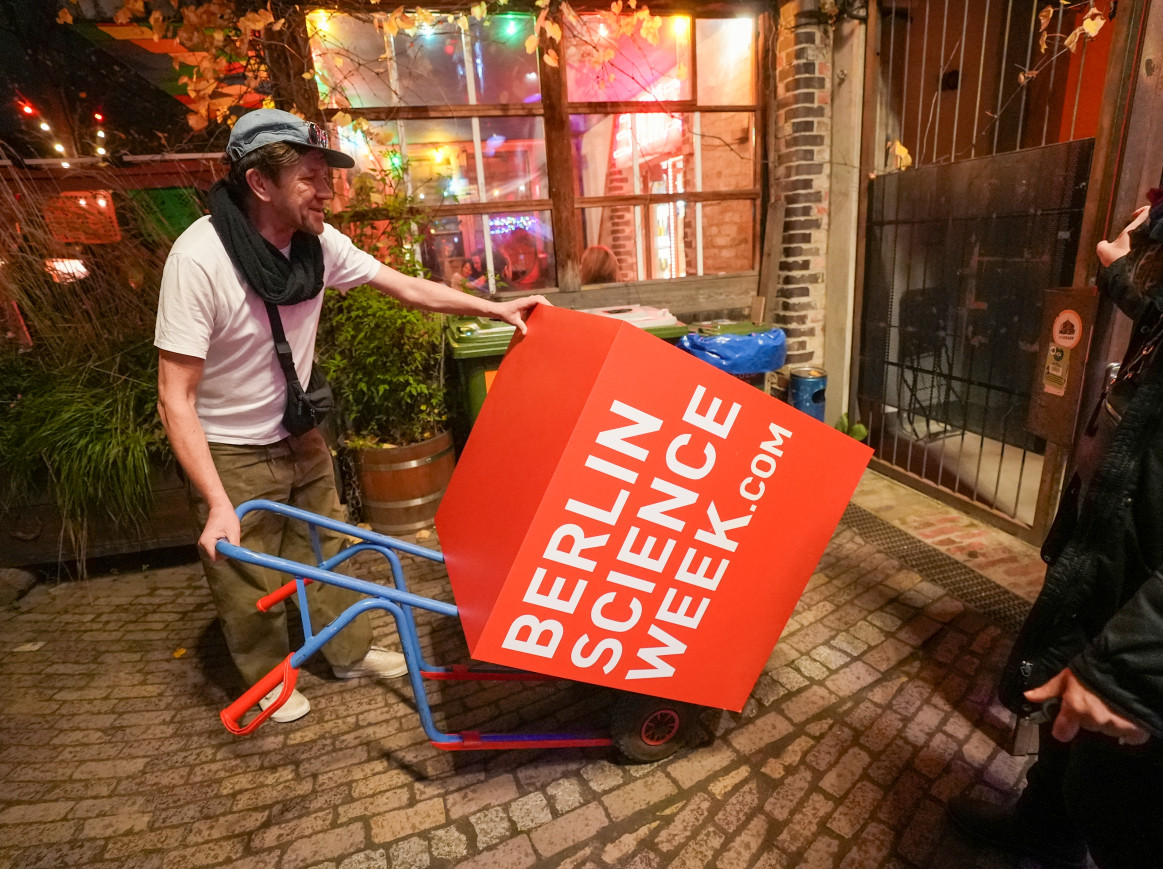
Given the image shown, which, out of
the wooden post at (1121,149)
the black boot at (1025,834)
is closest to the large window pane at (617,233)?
the wooden post at (1121,149)

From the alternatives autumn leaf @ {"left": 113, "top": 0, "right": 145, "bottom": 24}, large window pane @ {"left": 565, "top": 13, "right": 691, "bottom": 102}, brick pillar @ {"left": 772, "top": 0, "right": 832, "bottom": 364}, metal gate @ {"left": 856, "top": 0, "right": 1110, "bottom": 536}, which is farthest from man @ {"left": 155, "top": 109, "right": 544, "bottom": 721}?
brick pillar @ {"left": 772, "top": 0, "right": 832, "bottom": 364}

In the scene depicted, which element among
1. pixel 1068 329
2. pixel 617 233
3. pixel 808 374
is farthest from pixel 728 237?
pixel 1068 329

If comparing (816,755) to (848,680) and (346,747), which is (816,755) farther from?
(346,747)

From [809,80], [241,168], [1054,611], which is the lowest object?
[1054,611]

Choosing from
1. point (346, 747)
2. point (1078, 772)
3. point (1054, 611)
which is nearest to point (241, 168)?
point (346, 747)

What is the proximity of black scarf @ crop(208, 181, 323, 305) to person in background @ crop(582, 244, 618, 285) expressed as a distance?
2971 mm

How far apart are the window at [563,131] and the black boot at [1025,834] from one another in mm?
3808

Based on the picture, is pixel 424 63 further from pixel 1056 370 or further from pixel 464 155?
pixel 1056 370

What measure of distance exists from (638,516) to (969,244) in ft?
11.4

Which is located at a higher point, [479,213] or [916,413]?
[479,213]

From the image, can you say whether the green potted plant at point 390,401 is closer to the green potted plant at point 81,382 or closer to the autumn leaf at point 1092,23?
the green potted plant at point 81,382

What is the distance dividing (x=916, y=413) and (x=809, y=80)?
2614 millimetres

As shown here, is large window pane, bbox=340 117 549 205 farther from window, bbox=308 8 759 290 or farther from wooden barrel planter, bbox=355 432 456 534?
wooden barrel planter, bbox=355 432 456 534

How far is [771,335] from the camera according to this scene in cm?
441
